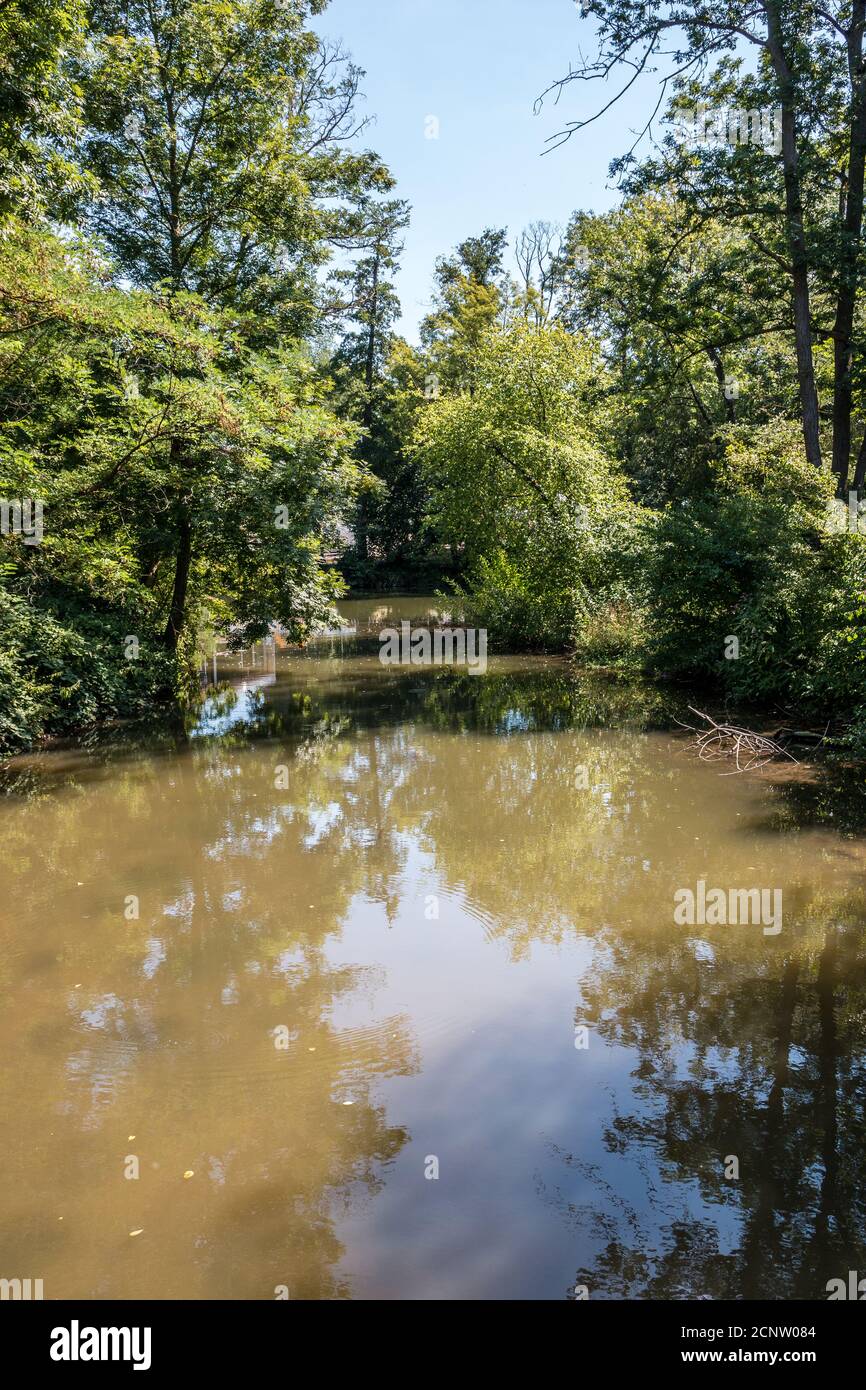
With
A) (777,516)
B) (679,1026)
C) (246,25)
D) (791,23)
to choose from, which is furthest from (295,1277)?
(246,25)

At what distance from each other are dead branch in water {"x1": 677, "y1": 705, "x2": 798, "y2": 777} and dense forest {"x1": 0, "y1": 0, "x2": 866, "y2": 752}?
1.20m

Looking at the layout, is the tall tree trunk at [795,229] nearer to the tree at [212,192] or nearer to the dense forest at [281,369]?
the dense forest at [281,369]

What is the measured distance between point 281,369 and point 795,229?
30.1 ft

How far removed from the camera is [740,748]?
11594mm

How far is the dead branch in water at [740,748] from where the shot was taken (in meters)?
11.2

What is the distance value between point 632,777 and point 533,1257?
7759 millimetres

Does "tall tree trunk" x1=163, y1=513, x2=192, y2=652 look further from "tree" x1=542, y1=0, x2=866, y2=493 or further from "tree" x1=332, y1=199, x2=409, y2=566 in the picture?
"tree" x1=332, y1=199, x2=409, y2=566

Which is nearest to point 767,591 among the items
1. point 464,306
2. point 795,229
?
point 795,229

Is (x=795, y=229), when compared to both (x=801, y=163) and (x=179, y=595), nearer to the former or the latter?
(x=801, y=163)

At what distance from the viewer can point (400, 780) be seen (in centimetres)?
1122

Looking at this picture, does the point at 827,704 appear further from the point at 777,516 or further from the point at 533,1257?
the point at 533,1257

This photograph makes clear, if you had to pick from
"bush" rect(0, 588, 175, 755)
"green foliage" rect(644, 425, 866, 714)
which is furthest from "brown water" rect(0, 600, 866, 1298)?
"green foliage" rect(644, 425, 866, 714)

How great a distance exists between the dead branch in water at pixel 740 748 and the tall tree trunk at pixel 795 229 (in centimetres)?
526

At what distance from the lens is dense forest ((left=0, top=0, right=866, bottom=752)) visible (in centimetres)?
1232
